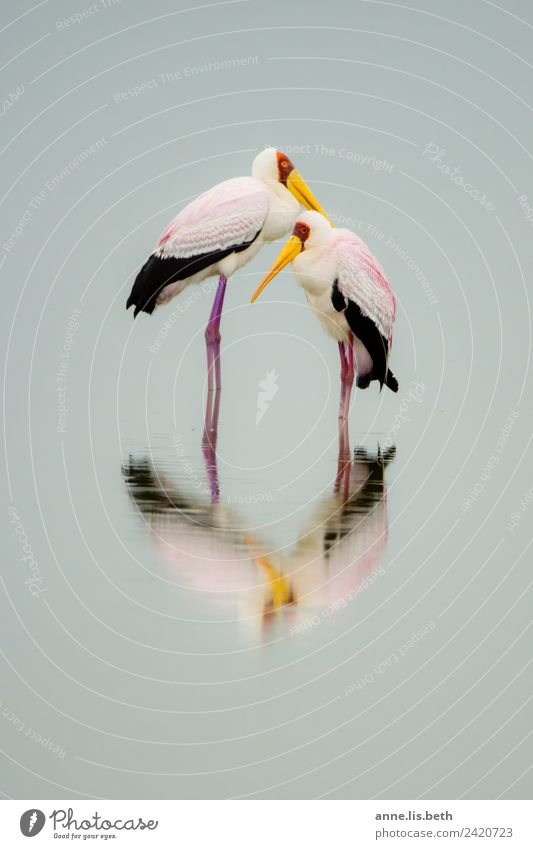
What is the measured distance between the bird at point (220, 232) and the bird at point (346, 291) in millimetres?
221

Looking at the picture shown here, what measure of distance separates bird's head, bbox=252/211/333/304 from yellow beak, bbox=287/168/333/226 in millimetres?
306

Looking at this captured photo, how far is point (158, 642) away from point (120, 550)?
491 mm

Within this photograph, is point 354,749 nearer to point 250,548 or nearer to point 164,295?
point 250,548

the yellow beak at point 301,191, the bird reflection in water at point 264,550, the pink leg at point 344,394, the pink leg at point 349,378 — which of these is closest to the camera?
the bird reflection in water at point 264,550

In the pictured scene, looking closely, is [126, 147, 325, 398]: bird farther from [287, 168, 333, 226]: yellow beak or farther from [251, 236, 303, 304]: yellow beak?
[251, 236, 303, 304]: yellow beak

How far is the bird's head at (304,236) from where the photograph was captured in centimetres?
463

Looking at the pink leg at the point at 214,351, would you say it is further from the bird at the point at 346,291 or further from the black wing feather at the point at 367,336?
the black wing feather at the point at 367,336

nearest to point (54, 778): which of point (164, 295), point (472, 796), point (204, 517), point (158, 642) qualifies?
point (158, 642)

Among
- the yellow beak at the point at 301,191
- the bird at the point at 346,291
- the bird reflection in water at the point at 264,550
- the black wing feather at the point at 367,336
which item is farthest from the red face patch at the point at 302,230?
the bird reflection in water at the point at 264,550

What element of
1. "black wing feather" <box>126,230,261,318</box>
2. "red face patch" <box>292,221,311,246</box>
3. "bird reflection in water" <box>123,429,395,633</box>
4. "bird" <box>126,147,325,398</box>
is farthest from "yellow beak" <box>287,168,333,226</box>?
"bird reflection in water" <box>123,429,395,633</box>

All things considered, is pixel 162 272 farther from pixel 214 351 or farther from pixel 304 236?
pixel 304 236

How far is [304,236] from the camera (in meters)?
4.66

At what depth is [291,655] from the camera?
104 inches

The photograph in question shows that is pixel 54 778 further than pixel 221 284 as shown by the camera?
No
